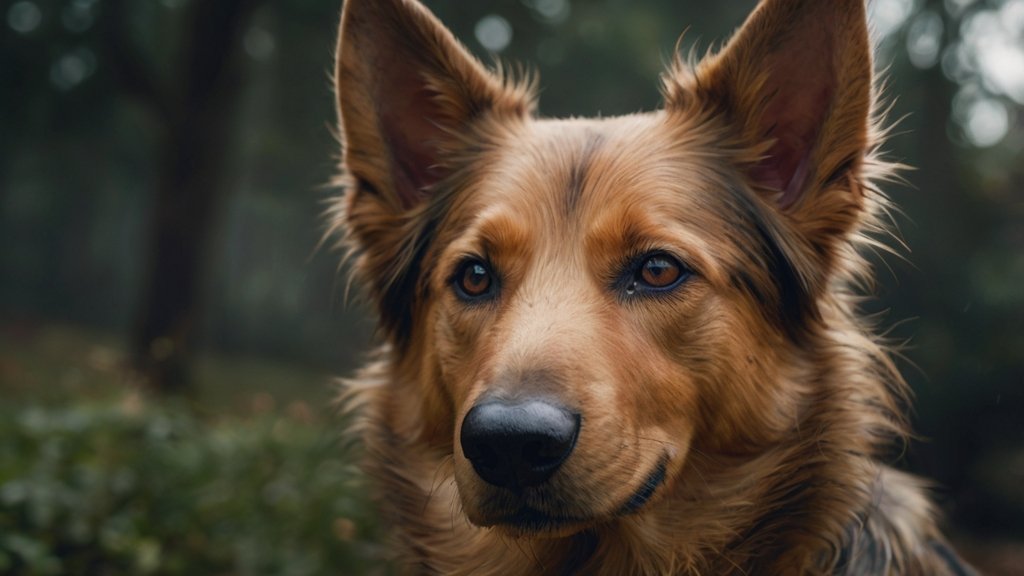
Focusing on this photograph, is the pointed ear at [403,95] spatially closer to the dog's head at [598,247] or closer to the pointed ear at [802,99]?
the dog's head at [598,247]

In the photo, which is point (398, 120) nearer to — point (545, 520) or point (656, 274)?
point (656, 274)

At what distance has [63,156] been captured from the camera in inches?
1182

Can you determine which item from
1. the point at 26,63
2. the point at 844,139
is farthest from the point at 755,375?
the point at 26,63

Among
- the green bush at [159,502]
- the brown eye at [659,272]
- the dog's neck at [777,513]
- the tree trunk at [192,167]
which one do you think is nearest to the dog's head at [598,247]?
the brown eye at [659,272]

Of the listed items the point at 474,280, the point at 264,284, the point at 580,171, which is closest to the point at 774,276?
the point at 580,171

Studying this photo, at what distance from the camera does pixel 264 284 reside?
113 feet

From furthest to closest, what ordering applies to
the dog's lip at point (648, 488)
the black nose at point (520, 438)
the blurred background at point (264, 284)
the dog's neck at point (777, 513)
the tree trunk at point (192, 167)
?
the tree trunk at point (192, 167), the blurred background at point (264, 284), the dog's neck at point (777, 513), the dog's lip at point (648, 488), the black nose at point (520, 438)

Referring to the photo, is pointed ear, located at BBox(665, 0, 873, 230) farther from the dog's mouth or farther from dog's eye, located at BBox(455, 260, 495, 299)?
the dog's mouth

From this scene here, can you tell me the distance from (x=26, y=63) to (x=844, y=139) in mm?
16554

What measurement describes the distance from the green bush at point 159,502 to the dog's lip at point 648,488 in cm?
196

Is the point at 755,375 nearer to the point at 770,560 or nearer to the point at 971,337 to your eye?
the point at 770,560

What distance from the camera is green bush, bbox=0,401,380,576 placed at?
4.71 meters

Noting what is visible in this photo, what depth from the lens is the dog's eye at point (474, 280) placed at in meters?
3.72

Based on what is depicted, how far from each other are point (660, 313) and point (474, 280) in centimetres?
78
